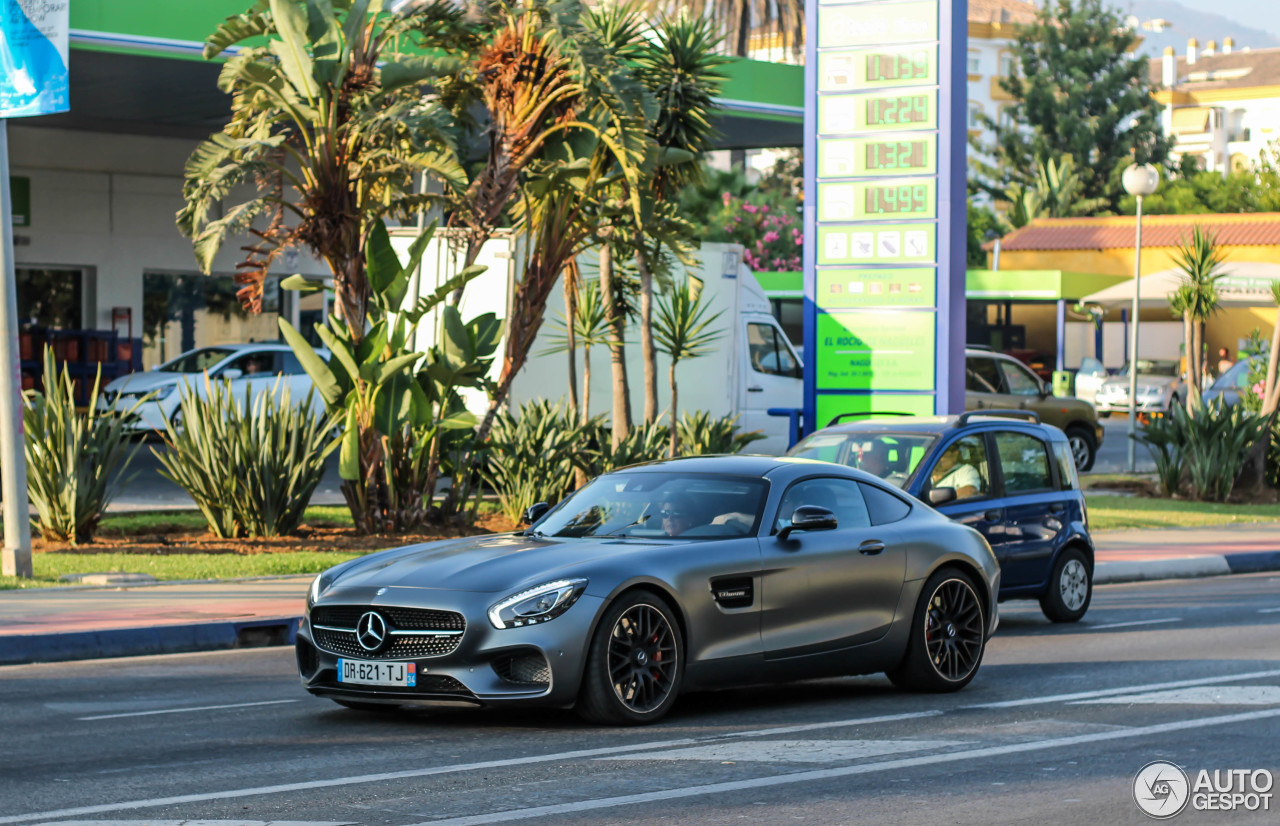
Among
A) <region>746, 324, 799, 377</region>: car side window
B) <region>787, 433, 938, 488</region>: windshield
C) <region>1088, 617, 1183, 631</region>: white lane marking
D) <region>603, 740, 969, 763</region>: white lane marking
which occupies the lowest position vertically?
<region>1088, 617, 1183, 631</region>: white lane marking

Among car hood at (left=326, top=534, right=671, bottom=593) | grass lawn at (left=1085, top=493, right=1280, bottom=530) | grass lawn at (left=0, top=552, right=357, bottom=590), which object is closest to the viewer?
car hood at (left=326, top=534, right=671, bottom=593)

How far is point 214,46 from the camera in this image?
17.0 metres

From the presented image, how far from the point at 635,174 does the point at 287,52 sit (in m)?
3.44

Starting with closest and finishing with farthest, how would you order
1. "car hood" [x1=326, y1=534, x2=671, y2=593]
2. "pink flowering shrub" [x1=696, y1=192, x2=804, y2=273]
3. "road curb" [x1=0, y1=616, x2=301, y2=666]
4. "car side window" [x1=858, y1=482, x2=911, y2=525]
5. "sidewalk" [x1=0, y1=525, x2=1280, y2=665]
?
"car hood" [x1=326, y1=534, x2=671, y2=593] → "car side window" [x1=858, y1=482, x2=911, y2=525] → "road curb" [x1=0, y1=616, x2=301, y2=666] → "sidewalk" [x1=0, y1=525, x2=1280, y2=665] → "pink flowering shrub" [x1=696, y1=192, x2=804, y2=273]

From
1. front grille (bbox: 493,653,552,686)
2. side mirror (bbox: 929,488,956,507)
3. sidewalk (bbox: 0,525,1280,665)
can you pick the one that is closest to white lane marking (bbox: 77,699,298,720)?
front grille (bbox: 493,653,552,686)

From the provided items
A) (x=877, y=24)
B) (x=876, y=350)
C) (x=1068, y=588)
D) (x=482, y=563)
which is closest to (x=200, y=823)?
(x=482, y=563)

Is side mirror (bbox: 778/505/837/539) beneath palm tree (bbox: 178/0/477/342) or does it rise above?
beneath

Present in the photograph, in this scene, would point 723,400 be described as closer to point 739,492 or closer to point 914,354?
point 914,354

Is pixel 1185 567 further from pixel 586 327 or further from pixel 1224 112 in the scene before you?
pixel 1224 112

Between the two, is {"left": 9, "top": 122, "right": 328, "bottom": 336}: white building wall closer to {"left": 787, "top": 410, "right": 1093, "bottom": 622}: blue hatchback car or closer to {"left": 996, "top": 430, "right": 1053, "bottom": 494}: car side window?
{"left": 787, "top": 410, "right": 1093, "bottom": 622}: blue hatchback car

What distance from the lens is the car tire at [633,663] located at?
27.6 ft

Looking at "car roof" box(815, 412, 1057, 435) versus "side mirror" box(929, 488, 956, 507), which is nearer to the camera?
"side mirror" box(929, 488, 956, 507)

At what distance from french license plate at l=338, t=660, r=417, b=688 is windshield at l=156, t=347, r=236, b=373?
2070 cm

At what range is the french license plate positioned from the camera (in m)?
8.37
